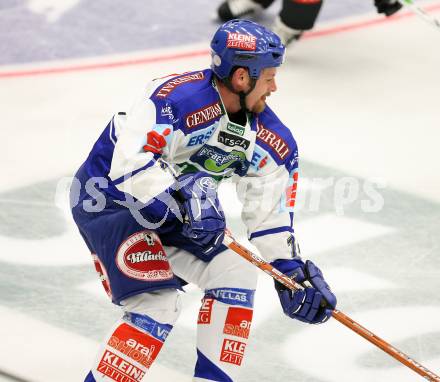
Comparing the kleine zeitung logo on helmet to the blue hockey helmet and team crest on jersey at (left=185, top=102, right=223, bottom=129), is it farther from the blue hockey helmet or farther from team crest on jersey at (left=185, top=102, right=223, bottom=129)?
team crest on jersey at (left=185, top=102, right=223, bottom=129)

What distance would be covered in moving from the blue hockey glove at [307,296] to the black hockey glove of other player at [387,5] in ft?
12.5

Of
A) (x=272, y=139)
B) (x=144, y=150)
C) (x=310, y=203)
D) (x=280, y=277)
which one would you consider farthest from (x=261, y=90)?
(x=310, y=203)

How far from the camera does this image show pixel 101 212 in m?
4.14

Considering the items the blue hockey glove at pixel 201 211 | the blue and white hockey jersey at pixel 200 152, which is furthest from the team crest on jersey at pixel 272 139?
the blue hockey glove at pixel 201 211

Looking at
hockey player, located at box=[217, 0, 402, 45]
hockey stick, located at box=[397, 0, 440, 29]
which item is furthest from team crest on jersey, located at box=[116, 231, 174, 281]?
hockey stick, located at box=[397, 0, 440, 29]

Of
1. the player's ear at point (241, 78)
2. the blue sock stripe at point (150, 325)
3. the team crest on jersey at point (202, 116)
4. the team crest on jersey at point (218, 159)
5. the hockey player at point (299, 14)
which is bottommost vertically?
the hockey player at point (299, 14)

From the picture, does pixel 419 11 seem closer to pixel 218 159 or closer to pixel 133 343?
pixel 218 159

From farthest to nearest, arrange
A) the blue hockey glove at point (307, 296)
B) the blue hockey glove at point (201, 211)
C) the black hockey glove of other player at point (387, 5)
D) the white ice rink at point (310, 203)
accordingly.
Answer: the black hockey glove of other player at point (387, 5), the white ice rink at point (310, 203), the blue hockey glove at point (307, 296), the blue hockey glove at point (201, 211)

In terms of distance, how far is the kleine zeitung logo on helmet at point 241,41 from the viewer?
13.3 ft

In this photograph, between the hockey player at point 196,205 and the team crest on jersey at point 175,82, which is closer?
the hockey player at point 196,205

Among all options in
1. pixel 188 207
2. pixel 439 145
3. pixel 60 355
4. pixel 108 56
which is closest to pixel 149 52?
pixel 108 56

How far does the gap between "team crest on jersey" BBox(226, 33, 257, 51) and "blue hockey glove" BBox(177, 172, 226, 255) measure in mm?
459

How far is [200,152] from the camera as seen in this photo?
418 cm

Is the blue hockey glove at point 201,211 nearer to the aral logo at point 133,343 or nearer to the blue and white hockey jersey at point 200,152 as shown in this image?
the blue and white hockey jersey at point 200,152
